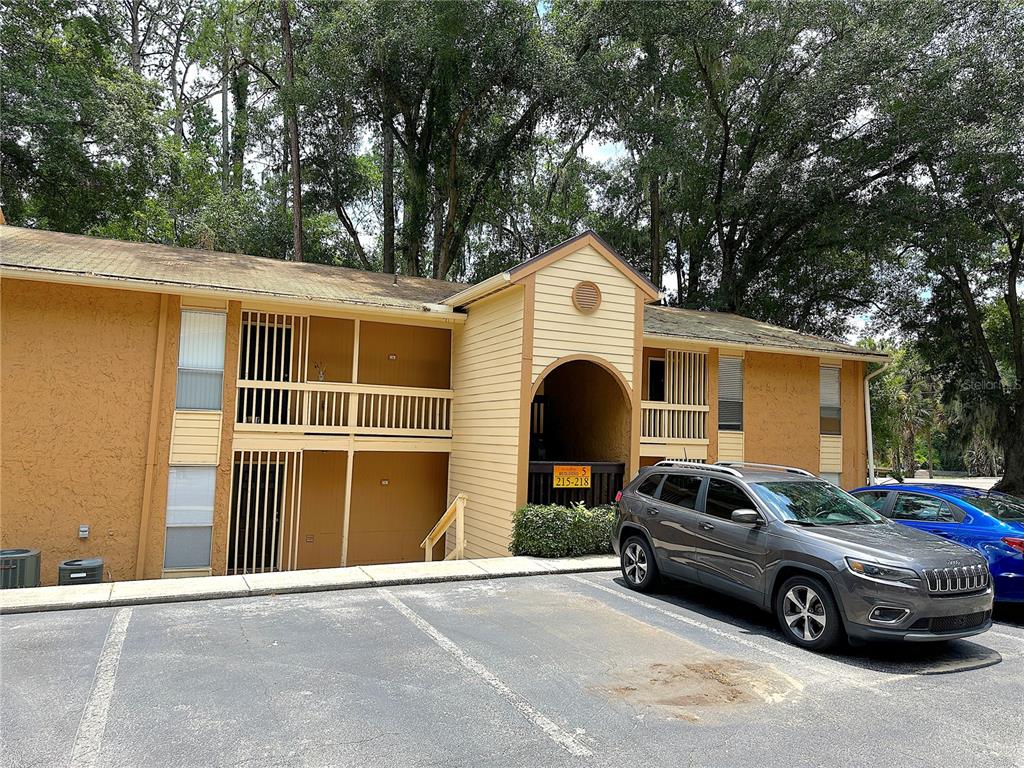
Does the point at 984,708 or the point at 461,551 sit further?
the point at 461,551

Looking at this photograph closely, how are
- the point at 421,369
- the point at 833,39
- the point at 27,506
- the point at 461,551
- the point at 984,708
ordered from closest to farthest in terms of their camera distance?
1. the point at 984,708
2. the point at 27,506
3. the point at 461,551
4. the point at 421,369
5. the point at 833,39

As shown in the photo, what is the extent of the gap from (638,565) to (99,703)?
227 inches

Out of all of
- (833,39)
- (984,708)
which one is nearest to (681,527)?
(984,708)

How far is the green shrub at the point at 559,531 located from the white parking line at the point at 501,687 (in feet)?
11.0

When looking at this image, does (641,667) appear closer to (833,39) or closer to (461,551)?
(461,551)

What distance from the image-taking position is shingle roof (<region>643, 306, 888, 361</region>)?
46.3 ft

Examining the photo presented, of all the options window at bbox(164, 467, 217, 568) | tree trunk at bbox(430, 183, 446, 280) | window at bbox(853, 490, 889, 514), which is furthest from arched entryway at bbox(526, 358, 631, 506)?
tree trunk at bbox(430, 183, 446, 280)

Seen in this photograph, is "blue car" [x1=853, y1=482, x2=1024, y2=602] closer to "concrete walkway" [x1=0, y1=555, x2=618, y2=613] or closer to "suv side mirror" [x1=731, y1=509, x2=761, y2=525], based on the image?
"suv side mirror" [x1=731, y1=509, x2=761, y2=525]

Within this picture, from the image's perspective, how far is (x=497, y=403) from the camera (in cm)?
1180

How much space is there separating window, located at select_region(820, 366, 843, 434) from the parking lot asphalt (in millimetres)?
9040

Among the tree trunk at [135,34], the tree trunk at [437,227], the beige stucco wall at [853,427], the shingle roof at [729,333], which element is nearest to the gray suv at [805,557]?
the shingle roof at [729,333]

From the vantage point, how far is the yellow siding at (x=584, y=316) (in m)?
11.2

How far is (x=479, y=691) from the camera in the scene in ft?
16.2

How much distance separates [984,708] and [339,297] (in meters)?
10.3
